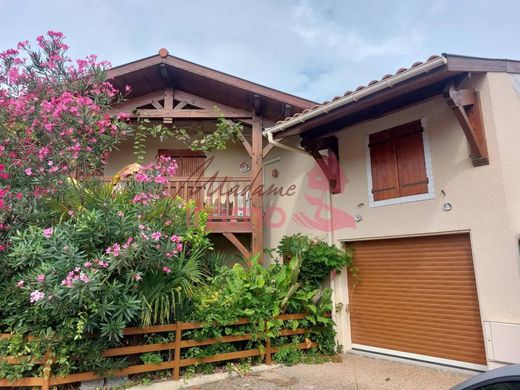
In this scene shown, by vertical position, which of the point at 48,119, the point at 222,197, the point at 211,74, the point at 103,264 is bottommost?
the point at 103,264

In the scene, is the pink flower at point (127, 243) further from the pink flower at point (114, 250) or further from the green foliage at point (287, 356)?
the green foliage at point (287, 356)

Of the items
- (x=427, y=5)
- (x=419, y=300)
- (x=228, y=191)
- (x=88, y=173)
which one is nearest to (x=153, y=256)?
(x=88, y=173)

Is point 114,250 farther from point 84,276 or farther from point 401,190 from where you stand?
point 401,190

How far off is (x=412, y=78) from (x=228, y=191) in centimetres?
472

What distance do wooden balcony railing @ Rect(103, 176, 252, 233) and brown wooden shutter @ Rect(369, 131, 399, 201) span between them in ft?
9.69

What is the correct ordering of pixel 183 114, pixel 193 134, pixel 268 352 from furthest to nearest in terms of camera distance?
pixel 193 134 < pixel 183 114 < pixel 268 352

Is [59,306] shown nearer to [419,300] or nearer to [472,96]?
[419,300]

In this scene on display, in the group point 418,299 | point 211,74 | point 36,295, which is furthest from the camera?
point 211,74

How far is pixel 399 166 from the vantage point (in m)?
6.25

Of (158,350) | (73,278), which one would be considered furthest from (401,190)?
(73,278)

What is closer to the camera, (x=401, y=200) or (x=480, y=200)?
(x=480, y=200)

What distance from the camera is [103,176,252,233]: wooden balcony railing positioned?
26.1 ft

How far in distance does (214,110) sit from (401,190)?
4.92 meters

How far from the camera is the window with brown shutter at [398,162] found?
5973 millimetres
